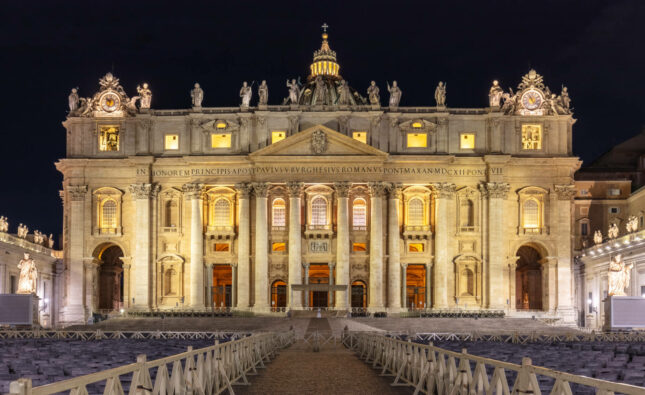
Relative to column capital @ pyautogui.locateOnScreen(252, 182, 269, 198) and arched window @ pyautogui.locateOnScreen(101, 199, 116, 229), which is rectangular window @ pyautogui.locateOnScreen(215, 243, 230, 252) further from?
arched window @ pyautogui.locateOnScreen(101, 199, 116, 229)

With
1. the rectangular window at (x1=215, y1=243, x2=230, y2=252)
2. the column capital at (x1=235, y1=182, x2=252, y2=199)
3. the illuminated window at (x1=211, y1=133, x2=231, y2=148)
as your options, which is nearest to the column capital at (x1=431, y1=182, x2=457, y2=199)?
the column capital at (x1=235, y1=182, x2=252, y2=199)

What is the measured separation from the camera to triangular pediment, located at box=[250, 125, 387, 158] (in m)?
82.0

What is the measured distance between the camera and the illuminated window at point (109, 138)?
8725 cm

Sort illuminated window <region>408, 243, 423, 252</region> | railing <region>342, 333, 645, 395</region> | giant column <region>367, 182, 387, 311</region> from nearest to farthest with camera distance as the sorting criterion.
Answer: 1. railing <region>342, 333, 645, 395</region>
2. giant column <region>367, 182, 387, 311</region>
3. illuminated window <region>408, 243, 423, 252</region>

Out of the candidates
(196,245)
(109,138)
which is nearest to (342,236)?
(196,245)

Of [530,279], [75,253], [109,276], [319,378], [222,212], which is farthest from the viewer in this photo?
[109,276]

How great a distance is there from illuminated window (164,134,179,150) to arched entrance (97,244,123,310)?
13.1 metres

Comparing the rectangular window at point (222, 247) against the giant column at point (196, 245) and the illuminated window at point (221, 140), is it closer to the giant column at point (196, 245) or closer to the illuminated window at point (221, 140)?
the giant column at point (196, 245)

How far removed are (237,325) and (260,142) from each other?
2331 cm

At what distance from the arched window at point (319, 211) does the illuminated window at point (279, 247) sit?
3840 millimetres

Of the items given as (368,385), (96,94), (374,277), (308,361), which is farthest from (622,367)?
(96,94)

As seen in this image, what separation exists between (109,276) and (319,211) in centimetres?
2616

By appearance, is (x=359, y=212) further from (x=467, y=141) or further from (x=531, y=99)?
(x=531, y=99)

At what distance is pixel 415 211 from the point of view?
85125 millimetres
